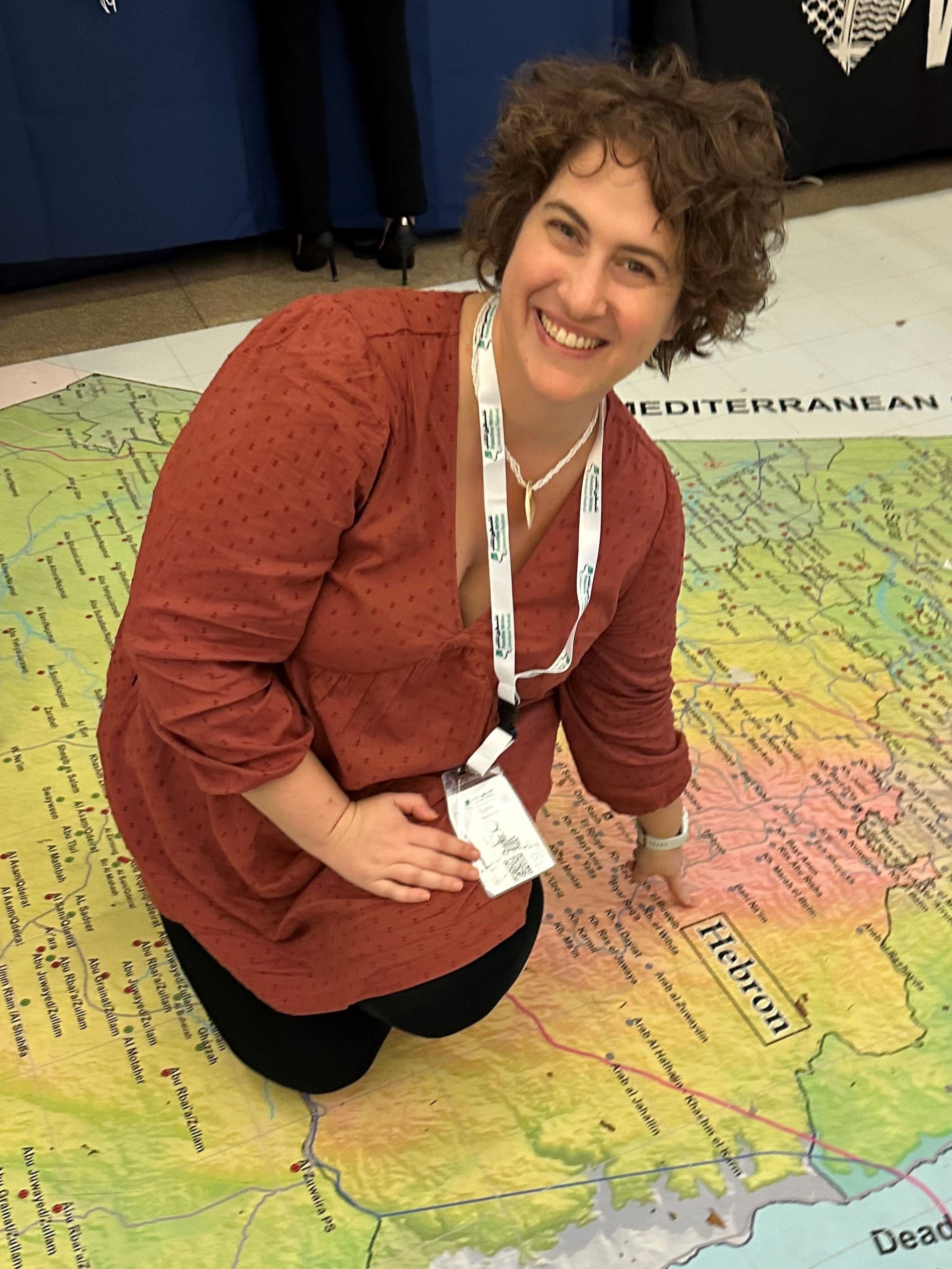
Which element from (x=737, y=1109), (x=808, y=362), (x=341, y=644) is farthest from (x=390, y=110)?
(x=737, y=1109)

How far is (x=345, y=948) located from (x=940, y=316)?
2018mm

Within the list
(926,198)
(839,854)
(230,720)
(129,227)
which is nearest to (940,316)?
(926,198)

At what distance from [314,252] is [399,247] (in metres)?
0.19

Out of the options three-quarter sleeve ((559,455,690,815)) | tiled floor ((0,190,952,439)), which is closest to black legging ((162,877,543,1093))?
three-quarter sleeve ((559,455,690,815))

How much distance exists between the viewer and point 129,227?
260 cm

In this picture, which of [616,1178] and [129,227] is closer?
[616,1178]

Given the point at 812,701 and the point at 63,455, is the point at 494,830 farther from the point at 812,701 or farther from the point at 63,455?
the point at 63,455

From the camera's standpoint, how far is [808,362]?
240cm

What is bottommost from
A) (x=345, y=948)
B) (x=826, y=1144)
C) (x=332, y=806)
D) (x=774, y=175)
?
(x=826, y=1144)

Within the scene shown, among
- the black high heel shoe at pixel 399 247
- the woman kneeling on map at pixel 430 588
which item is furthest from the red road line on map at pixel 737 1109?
the black high heel shoe at pixel 399 247

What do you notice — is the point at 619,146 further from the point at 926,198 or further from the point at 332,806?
the point at 926,198

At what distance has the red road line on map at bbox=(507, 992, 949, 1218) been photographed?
1.17m

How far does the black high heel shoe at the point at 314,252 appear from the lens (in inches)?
106

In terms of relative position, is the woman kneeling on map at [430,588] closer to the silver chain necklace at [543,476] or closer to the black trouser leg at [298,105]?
the silver chain necklace at [543,476]
